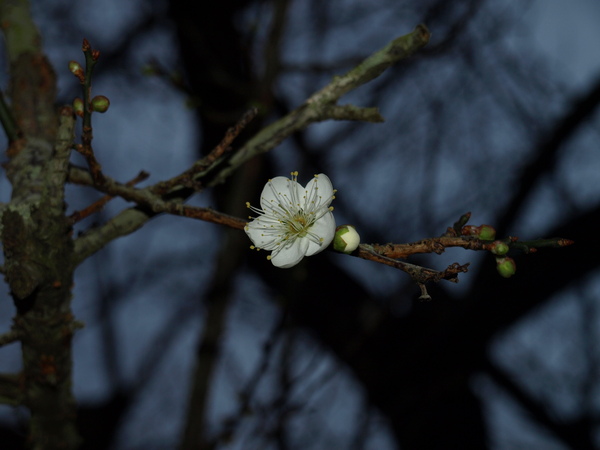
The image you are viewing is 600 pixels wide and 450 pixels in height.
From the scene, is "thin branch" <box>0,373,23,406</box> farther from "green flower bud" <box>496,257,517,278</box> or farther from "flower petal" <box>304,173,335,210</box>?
"green flower bud" <box>496,257,517,278</box>

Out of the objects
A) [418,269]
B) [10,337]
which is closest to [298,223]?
[418,269]

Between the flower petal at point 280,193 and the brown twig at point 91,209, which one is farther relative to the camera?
the flower petal at point 280,193

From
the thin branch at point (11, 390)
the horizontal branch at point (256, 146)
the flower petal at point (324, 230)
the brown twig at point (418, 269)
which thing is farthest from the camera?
the thin branch at point (11, 390)

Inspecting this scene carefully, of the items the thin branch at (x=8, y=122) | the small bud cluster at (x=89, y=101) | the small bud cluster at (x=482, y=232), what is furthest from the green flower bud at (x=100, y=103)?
the small bud cluster at (x=482, y=232)

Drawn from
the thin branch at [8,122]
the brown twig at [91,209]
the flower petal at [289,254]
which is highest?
the thin branch at [8,122]

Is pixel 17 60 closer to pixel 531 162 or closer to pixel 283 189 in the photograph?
pixel 283 189

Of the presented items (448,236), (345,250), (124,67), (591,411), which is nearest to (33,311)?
(345,250)

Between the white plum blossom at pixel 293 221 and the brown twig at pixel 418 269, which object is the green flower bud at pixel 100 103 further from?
the brown twig at pixel 418 269
